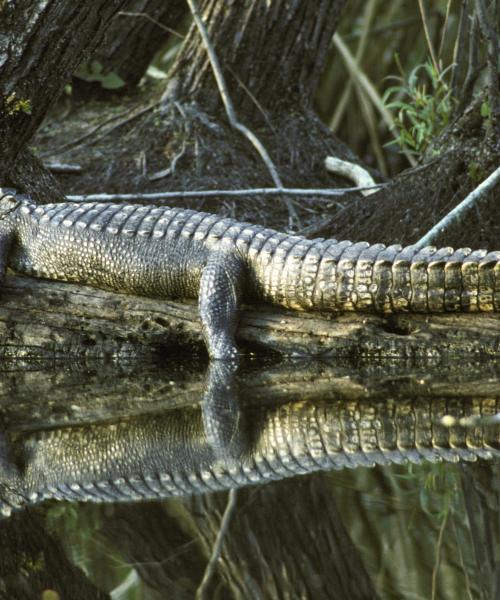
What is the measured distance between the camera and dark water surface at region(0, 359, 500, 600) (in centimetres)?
231

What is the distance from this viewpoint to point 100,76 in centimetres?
896

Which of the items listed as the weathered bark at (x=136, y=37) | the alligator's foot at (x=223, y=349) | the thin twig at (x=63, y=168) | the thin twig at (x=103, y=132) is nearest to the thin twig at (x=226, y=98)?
the weathered bark at (x=136, y=37)

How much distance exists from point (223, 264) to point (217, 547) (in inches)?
117

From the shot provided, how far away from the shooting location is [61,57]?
5.81m

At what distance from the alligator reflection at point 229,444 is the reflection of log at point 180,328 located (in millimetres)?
742

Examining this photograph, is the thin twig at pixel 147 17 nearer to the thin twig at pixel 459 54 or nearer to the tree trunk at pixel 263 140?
the tree trunk at pixel 263 140

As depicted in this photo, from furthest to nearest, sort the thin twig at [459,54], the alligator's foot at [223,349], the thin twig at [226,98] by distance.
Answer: the thin twig at [226,98]
the thin twig at [459,54]
the alligator's foot at [223,349]

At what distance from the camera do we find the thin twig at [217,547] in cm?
223

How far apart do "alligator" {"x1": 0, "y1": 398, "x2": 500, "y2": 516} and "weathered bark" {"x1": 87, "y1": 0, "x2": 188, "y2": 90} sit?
219 inches

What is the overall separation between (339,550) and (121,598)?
0.52 meters

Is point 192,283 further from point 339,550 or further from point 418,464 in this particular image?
point 339,550

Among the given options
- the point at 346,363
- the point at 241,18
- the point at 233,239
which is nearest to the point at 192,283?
the point at 233,239

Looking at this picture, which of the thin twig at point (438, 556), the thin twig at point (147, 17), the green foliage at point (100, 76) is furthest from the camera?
the green foliage at point (100, 76)

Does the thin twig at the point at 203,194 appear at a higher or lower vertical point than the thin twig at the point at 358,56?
lower
